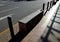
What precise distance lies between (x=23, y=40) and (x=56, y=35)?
1621 mm

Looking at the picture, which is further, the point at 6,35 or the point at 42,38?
the point at 6,35

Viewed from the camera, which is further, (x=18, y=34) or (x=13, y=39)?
(x=18, y=34)

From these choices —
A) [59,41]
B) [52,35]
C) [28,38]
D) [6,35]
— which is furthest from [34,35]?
[6,35]

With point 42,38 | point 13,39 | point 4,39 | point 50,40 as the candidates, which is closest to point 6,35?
point 4,39

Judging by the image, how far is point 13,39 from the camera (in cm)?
347

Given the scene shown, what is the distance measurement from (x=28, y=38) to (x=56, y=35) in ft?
4.53

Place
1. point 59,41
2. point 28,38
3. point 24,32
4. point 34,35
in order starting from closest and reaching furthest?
point 59,41 → point 28,38 → point 34,35 → point 24,32

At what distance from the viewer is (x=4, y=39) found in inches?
139

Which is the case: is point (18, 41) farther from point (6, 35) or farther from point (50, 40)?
point (50, 40)

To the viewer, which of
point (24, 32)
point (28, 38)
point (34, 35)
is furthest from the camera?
point (24, 32)

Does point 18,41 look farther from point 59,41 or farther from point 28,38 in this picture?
point 59,41

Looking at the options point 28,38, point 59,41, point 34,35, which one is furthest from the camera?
point 34,35

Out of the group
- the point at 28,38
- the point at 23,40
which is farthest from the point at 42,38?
the point at 23,40

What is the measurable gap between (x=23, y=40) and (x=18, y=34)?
62 cm
